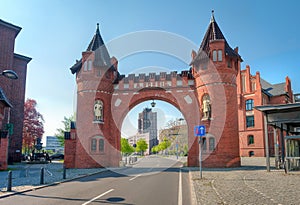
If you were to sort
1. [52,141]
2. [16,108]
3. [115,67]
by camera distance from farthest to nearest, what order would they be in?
[52,141] → [16,108] → [115,67]

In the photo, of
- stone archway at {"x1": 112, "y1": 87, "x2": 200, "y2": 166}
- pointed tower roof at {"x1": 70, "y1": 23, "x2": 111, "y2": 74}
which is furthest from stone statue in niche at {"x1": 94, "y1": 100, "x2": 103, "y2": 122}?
pointed tower roof at {"x1": 70, "y1": 23, "x2": 111, "y2": 74}

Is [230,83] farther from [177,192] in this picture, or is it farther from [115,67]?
[177,192]

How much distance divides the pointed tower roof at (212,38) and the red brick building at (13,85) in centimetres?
2084

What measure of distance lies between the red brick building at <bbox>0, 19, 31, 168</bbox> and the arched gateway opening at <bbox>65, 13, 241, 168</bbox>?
30.9ft

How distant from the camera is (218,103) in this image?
75.5 ft

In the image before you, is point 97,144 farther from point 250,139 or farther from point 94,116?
point 250,139

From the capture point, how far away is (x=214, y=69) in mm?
23328

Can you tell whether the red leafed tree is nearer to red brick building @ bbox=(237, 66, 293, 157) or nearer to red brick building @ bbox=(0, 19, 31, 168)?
red brick building @ bbox=(0, 19, 31, 168)

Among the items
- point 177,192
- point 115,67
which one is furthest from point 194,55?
point 177,192

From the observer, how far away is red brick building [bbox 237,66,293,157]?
40375 millimetres

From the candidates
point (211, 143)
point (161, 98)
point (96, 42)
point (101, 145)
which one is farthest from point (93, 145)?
point (211, 143)

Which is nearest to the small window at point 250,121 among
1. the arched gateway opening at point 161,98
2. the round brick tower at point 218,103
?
the arched gateway opening at point 161,98

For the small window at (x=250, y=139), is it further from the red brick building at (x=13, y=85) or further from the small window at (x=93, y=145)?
the red brick building at (x=13, y=85)

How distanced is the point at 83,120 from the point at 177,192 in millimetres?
16169
